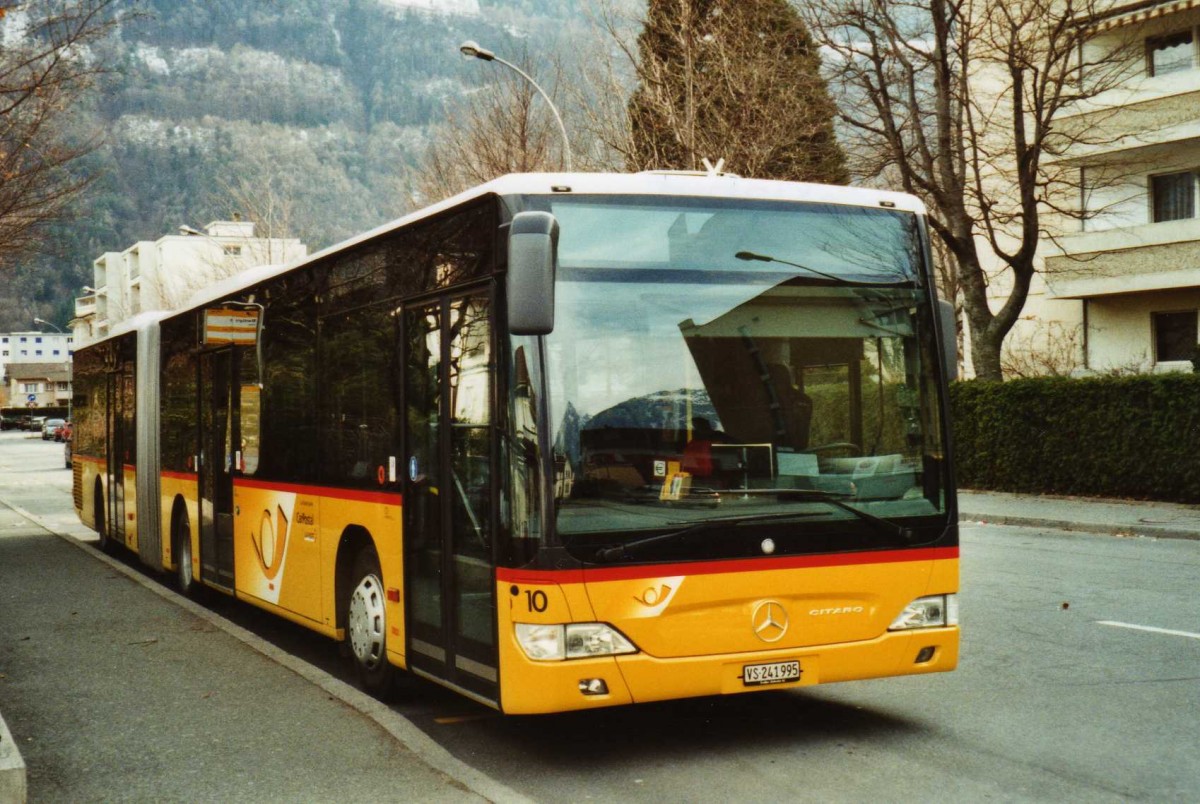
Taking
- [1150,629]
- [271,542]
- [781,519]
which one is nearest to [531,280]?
[781,519]

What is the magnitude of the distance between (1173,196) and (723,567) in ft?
88.7

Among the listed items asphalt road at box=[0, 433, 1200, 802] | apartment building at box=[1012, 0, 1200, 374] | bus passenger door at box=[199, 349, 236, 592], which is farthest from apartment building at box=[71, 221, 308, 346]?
asphalt road at box=[0, 433, 1200, 802]

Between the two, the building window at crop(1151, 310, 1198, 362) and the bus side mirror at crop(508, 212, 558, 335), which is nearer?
the bus side mirror at crop(508, 212, 558, 335)

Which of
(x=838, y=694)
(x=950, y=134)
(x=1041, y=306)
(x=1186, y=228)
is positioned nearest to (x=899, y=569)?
(x=838, y=694)

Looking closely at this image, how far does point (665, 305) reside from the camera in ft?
20.8

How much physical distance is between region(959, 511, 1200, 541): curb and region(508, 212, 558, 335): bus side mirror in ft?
44.5

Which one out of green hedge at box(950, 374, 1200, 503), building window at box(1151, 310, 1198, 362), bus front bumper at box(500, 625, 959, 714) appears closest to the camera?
bus front bumper at box(500, 625, 959, 714)

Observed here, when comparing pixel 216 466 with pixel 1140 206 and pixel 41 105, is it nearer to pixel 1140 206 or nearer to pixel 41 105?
pixel 41 105

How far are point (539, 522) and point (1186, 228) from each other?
1018 inches

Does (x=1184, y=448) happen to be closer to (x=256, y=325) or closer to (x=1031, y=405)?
(x=1031, y=405)

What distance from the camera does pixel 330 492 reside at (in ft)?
28.4

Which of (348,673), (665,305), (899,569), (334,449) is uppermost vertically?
(665,305)

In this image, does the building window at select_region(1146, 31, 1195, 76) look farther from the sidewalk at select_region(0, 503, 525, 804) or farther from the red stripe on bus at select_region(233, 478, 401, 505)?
the sidewalk at select_region(0, 503, 525, 804)

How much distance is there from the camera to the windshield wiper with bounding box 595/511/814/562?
6.02 m
